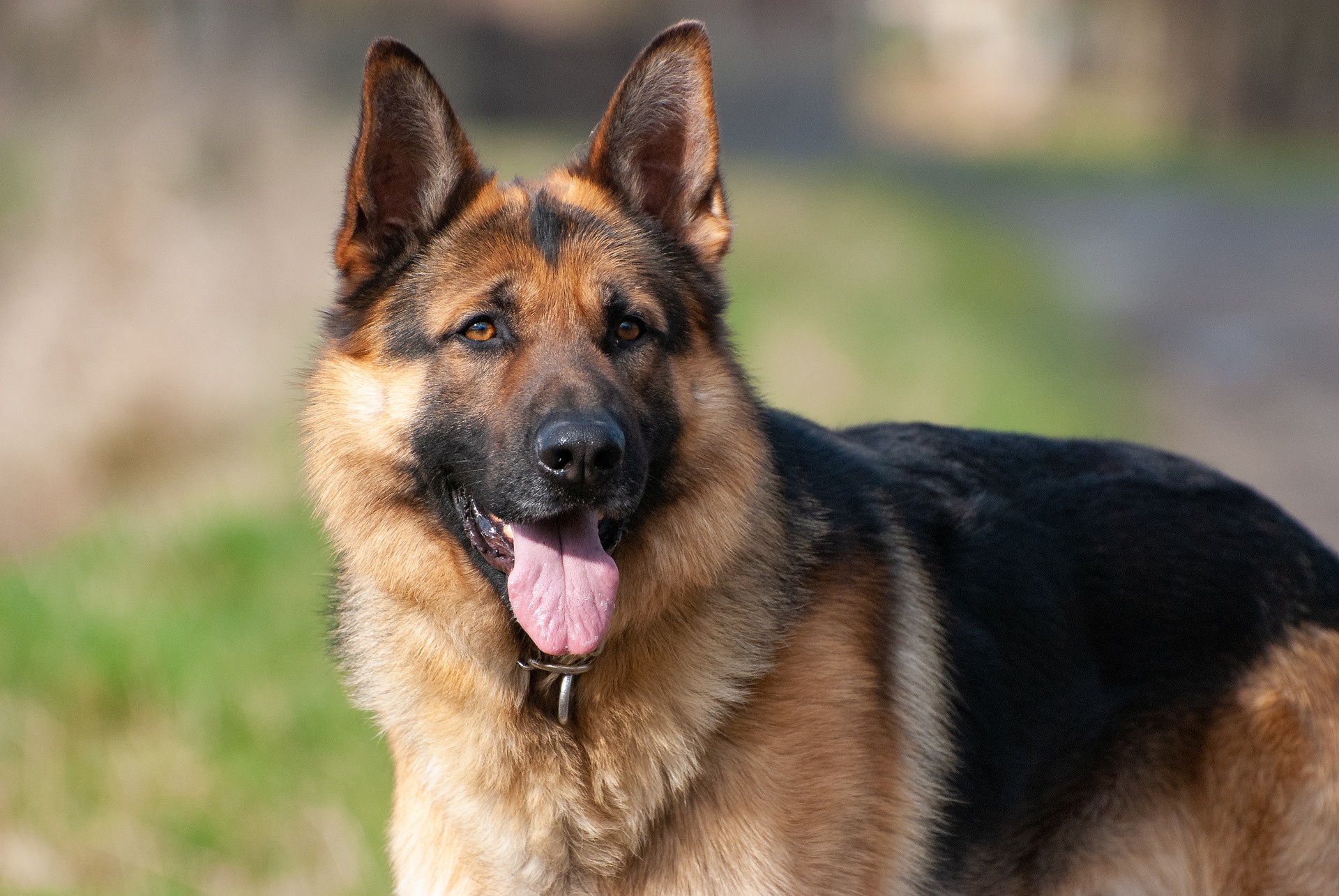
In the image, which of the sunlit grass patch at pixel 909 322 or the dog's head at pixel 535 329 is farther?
the sunlit grass patch at pixel 909 322

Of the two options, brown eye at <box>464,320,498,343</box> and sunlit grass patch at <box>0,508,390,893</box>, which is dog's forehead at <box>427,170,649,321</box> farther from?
sunlit grass patch at <box>0,508,390,893</box>

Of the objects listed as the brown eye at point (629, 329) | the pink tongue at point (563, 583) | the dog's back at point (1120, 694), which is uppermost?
the brown eye at point (629, 329)

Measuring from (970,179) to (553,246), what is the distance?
2389 centimetres

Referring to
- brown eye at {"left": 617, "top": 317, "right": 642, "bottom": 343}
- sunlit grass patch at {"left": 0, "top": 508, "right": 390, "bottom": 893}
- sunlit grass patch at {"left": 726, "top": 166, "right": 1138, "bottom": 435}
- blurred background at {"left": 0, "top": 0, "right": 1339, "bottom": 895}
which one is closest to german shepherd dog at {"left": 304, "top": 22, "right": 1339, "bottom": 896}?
brown eye at {"left": 617, "top": 317, "right": 642, "bottom": 343}

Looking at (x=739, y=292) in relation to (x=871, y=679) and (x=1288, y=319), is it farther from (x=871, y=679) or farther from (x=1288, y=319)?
(x=871, y=679)

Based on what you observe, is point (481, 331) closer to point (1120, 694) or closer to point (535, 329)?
point (535, 329)

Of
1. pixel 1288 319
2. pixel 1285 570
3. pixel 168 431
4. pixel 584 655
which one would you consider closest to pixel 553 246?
pixel 584 655

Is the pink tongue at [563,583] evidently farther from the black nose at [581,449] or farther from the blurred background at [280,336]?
the blurred background at [280,336]

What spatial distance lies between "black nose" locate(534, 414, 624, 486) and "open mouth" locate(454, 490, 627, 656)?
13 centimetres

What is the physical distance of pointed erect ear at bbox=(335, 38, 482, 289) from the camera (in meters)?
3.35

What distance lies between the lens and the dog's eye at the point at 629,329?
3.43m

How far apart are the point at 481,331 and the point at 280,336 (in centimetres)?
897

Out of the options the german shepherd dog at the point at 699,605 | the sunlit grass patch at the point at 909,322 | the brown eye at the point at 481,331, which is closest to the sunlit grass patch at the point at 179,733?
the german shepherd dog at the point at 699,605

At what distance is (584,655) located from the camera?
3197 millimetres
